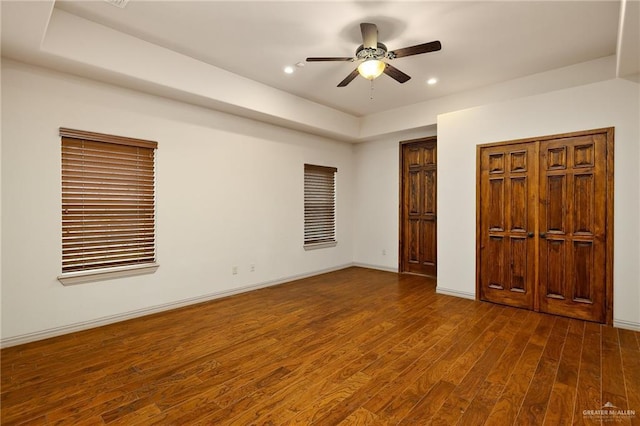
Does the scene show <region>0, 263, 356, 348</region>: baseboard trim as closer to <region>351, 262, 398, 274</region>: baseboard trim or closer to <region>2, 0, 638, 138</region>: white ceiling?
<region>351, 262, 398, 274</region>: baseboard trim

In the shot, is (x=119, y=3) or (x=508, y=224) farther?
(x=508, y=224)

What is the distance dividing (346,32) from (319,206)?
3534mm

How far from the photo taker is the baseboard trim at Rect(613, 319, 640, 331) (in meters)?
3.39

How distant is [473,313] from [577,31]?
11.0 feet

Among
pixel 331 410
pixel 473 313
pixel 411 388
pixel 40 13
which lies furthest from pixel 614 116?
pixel 40 13

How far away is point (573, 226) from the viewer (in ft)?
12.3

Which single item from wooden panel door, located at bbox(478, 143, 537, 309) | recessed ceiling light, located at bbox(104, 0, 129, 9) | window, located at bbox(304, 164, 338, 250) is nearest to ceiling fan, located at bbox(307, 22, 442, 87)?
recessed ceiling light, located at bbox(104, 0, 129, 9)

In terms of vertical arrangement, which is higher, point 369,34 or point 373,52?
point 369,34

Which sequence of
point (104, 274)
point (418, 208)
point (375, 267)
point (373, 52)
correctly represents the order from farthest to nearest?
point (375, 267) < point (418, 208) < point (104, 274) < point (373, 52)

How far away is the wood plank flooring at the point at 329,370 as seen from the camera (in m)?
2.04

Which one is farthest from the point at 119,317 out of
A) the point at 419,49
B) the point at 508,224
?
the point at 508,224

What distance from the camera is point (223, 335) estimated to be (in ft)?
10.8

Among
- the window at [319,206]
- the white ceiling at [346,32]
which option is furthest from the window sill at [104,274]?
the window at [319,206]

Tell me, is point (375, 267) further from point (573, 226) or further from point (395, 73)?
point (395, 73)
